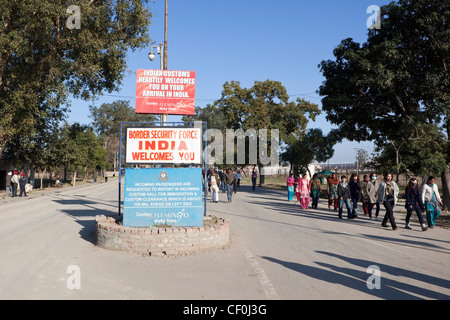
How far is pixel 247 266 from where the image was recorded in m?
5.96

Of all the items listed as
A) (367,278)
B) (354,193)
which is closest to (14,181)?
(354,193)

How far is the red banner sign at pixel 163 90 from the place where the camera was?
11344 millimetres

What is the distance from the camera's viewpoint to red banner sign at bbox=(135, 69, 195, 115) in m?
11.3

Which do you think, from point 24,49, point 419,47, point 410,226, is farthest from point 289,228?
point 24,49

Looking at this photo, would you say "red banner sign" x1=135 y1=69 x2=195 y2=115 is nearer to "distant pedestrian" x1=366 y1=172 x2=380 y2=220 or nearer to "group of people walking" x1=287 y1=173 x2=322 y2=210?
"group of people walking" x1=287 y1=173 x2=322 y2=210

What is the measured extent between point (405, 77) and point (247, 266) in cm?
1405

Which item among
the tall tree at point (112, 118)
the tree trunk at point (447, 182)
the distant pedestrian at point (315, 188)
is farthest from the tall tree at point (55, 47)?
the tall tree at point (112, 118)

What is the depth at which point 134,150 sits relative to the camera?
8273 mm

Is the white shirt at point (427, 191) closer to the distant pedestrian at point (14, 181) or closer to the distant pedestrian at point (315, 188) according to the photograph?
the distant pedestrian at point (315, 188)

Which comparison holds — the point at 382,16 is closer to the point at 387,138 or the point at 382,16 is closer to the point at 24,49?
the point at 387,138

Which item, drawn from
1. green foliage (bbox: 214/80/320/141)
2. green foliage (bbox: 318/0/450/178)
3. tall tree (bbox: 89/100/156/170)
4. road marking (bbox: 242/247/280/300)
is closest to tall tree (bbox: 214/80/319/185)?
green foliage (bbox: 214/80/320/141)

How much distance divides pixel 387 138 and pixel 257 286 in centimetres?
1849

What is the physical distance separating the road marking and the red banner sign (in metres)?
6.56

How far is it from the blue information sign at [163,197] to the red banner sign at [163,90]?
14.3 feet
